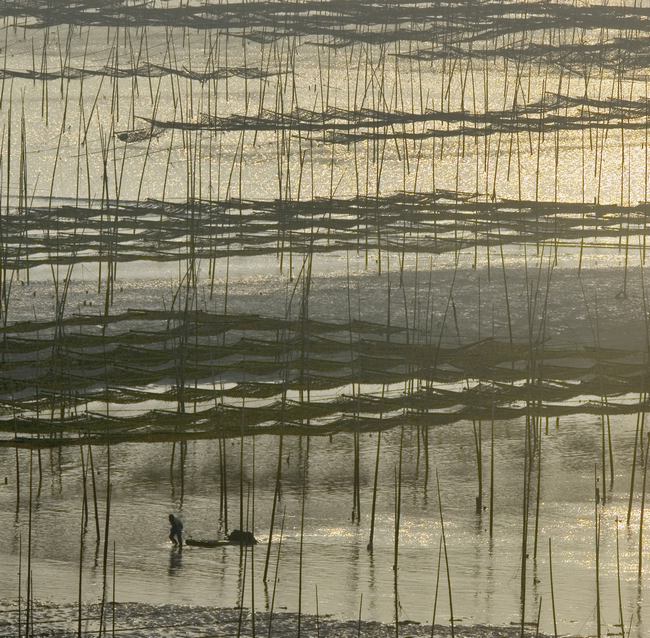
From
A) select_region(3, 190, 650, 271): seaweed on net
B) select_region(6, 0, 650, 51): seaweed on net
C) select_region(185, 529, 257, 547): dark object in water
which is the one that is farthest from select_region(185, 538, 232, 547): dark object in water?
select_region(6, 0, 650, 51): seaweed on net

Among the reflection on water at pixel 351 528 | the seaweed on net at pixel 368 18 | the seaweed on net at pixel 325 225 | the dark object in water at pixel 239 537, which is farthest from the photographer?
the seaweed on net at pixel 368 18

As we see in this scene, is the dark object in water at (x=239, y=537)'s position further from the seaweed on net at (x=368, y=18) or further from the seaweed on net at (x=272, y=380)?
the seaweed on net at (x=368, y=18)

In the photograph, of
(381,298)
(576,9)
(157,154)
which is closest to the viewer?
(381,298)

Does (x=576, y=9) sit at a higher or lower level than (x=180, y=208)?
higher

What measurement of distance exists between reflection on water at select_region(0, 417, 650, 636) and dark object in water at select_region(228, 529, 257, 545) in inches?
1.4

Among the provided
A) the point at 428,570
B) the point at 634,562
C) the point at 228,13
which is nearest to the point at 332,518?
the point at 428,570

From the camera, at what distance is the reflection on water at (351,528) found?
14.8 feet

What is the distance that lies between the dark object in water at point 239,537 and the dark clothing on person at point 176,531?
160 millimetres

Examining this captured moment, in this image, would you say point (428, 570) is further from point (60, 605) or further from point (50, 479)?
point (50, 479)

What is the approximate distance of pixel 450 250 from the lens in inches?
360

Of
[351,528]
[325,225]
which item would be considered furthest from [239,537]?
[325,225]

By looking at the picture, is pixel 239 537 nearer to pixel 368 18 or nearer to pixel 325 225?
pixel 325 225

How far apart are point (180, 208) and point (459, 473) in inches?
162

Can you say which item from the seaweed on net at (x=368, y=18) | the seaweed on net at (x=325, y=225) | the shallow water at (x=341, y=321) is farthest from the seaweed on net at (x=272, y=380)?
the seaweed on net at (x=368, y=18)
